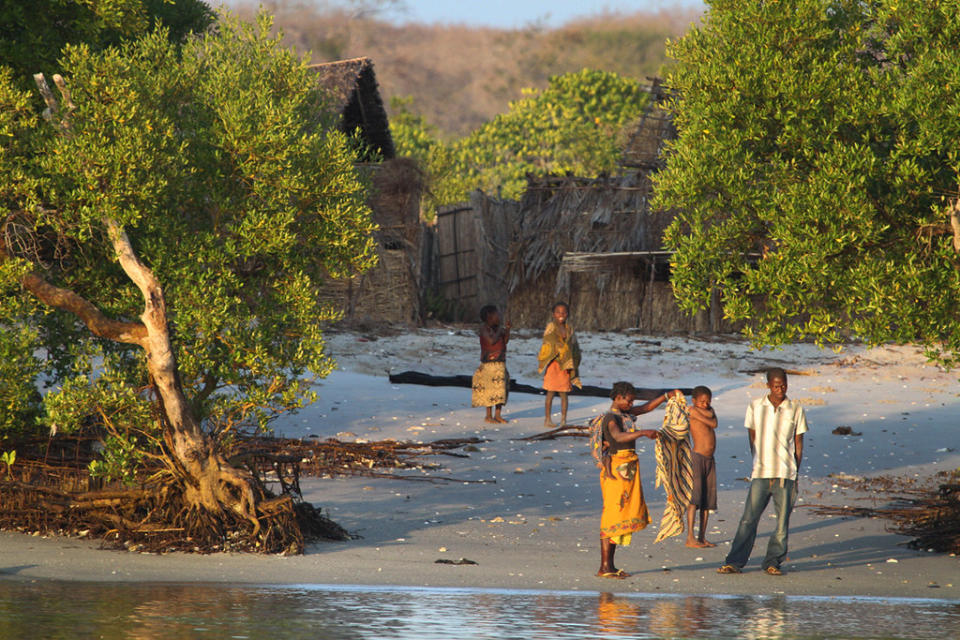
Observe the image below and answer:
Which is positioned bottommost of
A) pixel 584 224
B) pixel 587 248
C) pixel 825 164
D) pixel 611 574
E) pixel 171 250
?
pixel 611 574

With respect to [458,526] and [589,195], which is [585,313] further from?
[458,526]

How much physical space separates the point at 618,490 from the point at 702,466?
1791mm

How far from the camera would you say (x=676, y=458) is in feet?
38.4

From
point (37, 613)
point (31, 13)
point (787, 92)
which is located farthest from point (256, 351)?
point (787, 92)

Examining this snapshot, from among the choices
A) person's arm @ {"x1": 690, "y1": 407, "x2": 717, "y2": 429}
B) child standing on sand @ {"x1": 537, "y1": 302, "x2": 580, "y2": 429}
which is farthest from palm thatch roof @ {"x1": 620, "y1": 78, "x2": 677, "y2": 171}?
person's arm @ {"x1": 690, "y1": 407, "x2": 717, "y2": 429}

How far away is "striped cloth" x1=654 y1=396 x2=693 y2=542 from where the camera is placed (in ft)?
37.9

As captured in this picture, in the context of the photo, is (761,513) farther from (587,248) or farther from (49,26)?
(587,248)

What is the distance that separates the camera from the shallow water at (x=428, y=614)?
808cm

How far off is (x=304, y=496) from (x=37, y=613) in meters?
5.10

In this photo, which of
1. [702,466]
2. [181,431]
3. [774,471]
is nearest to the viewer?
[774,471]

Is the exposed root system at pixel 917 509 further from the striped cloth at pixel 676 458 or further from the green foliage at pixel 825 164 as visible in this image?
the striped cloth at pixel 676 458

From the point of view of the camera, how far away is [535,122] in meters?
96.4

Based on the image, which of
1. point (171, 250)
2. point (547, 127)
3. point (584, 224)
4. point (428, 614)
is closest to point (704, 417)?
point (428, 614)

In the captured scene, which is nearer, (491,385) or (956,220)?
(956,220)
